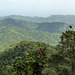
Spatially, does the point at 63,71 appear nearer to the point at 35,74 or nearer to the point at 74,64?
the point at 74,64

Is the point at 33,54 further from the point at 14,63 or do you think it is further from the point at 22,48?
the point at 22,48

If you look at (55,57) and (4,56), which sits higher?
(55,57)

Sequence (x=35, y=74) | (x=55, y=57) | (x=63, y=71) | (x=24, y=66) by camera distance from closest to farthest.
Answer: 1. (x=24, y=66)
2. (x=35, y=74)
3. (x=63, y=71)
4. (x=55, y=57)

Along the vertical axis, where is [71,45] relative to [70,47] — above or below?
above

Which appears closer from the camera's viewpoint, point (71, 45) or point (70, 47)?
point (70, 47)

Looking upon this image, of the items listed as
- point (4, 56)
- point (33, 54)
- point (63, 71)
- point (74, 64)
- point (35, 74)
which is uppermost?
point (33, 54)

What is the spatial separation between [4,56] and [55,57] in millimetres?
92610

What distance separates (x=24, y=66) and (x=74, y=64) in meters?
5.47

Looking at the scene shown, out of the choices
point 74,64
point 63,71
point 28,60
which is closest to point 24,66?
point 28,60

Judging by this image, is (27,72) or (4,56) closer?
(27,72)

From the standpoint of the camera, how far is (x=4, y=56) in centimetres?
10112

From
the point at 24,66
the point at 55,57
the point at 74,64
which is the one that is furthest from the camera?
the point at 55,57

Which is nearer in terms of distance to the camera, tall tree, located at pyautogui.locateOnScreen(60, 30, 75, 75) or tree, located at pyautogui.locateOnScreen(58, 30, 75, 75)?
tall tree, located at pyautogui.locateOnScreen(60, 30, 75, 75)

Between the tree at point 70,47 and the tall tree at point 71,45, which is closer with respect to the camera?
the tall tree at point 71,45
